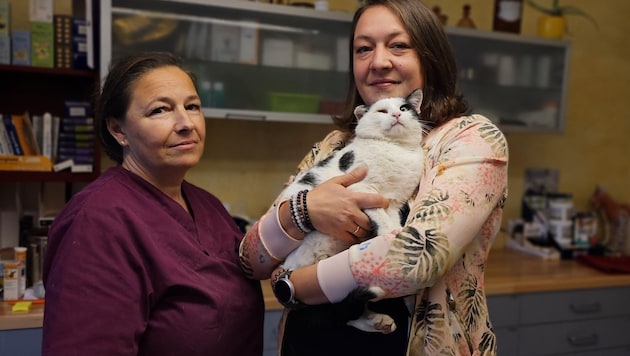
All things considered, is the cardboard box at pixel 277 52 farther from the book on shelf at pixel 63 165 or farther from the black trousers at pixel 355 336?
the black trousers at pixel 355 336

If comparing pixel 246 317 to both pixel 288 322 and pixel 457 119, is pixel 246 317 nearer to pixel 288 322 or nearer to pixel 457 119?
pixel 288 322

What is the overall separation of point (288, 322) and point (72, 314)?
425mm

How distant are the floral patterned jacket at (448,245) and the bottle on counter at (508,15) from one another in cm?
176

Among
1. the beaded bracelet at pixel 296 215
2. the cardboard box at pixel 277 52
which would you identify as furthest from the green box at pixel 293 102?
the beaded bracelet at pixel 296 215

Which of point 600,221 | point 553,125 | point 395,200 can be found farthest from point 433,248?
point 600,221

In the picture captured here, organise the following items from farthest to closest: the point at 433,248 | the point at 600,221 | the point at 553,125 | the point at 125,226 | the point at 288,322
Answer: the point at 600,221 < the point at 553,125 < the point at 288,322 < the point at 125,226 < the point at 433,248

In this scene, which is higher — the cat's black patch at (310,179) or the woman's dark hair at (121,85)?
the woman's dark hair at (121,85)

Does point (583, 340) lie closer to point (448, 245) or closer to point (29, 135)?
point (448, 245)

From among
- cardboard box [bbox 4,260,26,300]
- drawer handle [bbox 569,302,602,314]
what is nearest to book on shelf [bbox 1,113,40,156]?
cardboard box [bbox 4,260,26,300]

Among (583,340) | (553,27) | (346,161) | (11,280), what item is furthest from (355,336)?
(553,27)

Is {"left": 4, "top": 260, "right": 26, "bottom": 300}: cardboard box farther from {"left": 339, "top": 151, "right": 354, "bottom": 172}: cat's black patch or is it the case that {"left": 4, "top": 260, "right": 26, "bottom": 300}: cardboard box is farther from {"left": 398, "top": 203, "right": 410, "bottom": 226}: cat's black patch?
{"left": 398, "top": 203, "right": 410, "bottom": 226}: cat's black patch

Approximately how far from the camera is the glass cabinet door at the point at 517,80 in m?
2.49

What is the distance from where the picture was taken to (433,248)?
2.80 feet

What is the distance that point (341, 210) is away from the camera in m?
0.96
